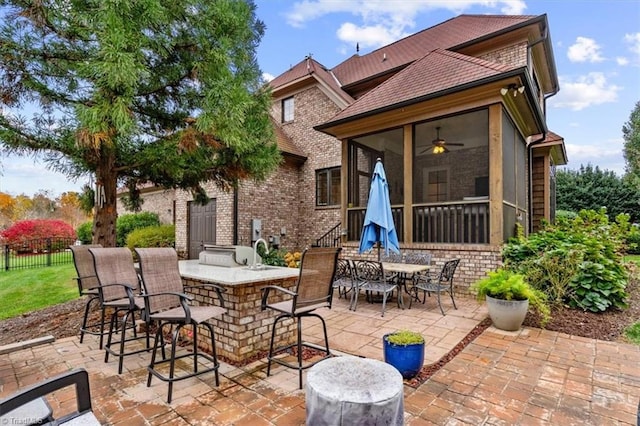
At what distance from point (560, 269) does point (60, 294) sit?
30.5 feet

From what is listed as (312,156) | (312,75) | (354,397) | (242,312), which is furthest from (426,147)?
(354,397)

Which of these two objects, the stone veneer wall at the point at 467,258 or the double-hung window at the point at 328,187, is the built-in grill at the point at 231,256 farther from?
the double-hung window at the point at 328,187

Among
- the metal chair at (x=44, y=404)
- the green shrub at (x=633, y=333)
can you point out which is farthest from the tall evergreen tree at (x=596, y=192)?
the metal chair at (x=44, y=404)

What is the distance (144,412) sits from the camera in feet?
8.01

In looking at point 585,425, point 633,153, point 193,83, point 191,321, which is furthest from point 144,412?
point 633,153

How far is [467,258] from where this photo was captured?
22.1 ft

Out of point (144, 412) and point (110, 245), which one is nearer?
point (144, 412)

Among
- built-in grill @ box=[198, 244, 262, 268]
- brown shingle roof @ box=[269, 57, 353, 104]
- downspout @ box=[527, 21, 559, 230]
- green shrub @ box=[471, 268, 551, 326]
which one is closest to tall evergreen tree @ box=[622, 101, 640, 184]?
downspout @ box=[527, 21, 559, 230]

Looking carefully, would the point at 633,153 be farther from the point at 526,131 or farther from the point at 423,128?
the point at 423,128

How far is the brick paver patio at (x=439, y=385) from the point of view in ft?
7.95

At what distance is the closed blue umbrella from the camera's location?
5.77 meters

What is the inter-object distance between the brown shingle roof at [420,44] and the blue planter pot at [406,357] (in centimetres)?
958

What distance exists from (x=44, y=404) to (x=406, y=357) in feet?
8.25

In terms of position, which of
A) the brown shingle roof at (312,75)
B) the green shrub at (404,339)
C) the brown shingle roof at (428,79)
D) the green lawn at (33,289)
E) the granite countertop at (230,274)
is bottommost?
the green lawn at (33,289)
